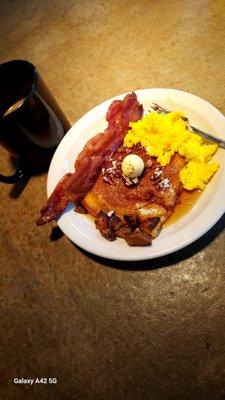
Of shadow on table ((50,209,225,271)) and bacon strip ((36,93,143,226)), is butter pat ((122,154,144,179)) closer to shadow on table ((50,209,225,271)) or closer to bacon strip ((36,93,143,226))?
bacon strip ((36,93,143,226))

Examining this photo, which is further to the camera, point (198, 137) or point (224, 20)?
point (224, 20)

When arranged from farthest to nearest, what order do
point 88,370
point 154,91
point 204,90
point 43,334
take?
point 204,90, point 154,91, point 43,334, point 88,370

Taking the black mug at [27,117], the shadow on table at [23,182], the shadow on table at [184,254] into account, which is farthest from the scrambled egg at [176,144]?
the shadow on table at [23,182]

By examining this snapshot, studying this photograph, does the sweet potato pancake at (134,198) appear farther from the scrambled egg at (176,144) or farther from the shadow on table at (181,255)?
the shadow on table at (181,255)

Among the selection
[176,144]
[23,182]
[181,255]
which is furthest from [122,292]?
[23,182]

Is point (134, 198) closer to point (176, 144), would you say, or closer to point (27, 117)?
point (176, 144)

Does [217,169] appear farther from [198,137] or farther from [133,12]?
[133,12]

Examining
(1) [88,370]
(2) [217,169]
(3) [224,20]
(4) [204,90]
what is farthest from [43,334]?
(3) [224,20]

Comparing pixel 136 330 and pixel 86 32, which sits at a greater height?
pixel 86 32
